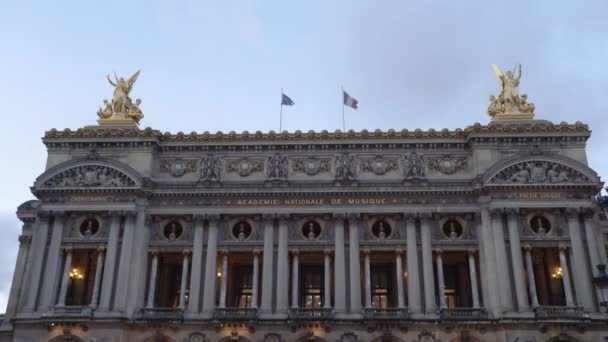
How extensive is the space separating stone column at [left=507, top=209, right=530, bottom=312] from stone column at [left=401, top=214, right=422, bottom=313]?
5.89m

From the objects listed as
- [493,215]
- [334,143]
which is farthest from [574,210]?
[334,143]

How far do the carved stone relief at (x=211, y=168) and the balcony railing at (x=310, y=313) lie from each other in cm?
1049

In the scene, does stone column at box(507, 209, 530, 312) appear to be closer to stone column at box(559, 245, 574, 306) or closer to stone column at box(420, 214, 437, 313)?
stone column at box(559, 245, 574, 306)

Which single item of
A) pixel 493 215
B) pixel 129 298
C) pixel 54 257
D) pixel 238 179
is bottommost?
pixel 129 298

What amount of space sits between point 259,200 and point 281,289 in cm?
624

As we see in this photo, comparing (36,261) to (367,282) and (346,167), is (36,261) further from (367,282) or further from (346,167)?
(367,282)

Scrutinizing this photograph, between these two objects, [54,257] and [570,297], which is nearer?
[570,297]

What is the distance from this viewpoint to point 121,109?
46438 mm

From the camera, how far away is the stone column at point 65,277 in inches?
1587

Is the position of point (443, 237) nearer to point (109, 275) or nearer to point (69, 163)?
point (109, 275)

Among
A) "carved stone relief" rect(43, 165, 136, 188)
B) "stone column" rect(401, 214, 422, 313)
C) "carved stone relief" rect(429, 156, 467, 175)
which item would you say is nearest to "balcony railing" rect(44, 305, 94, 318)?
"carved stone relief" rect(43, 165, 136, 188)

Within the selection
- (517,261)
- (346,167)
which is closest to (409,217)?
(346,167)

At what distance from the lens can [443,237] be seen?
41438 millimetres

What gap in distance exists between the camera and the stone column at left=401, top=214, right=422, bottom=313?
3941cm
